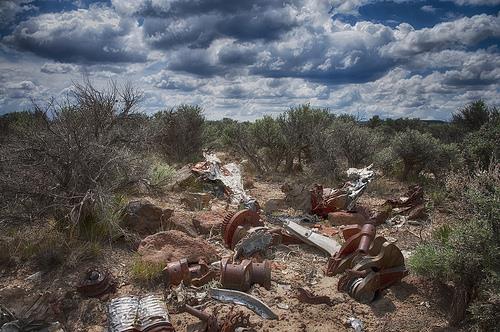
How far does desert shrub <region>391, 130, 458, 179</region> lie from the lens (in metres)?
12.9

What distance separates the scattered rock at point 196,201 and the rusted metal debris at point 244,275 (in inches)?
157

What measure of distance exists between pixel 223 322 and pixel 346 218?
4.84m

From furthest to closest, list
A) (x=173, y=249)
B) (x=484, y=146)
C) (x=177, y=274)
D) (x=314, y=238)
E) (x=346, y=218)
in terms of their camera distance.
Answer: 1. (x=484, y=146)
2. (x=346, y=218)
3. (x=314, y=238)
4. (x=173, y=249)
5. (x=177, y=274)

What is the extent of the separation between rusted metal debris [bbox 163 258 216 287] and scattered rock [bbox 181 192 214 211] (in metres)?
3.80

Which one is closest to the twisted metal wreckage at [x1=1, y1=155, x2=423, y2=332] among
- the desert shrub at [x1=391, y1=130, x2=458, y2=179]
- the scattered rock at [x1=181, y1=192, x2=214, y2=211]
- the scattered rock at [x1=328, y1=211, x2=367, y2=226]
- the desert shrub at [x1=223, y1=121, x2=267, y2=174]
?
the scattered rock at [x1=328, y1=211, x2=367, y2=226]

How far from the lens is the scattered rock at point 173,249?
5.75 m

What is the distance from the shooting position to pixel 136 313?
4508 mm

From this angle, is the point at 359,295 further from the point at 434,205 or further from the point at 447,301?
the point at 434,205

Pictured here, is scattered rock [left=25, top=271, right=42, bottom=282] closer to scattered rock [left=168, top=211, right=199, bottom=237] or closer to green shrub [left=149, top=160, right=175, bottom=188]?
scattered rock [left=168, top=211, right=199, bottom=237]

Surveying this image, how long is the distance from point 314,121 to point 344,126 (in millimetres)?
2093

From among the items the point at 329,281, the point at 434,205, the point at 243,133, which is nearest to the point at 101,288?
the point at 329,281

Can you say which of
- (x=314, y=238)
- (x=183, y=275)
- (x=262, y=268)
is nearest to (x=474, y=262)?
(x=262, y=268)

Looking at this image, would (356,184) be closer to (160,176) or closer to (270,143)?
(160,176)

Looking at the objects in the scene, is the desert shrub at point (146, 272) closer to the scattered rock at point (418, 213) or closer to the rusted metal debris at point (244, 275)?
the rusted metal debris at point (244, 275)
